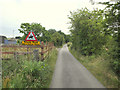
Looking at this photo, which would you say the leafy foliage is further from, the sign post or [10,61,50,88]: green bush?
[10,61,50,88]: green bush

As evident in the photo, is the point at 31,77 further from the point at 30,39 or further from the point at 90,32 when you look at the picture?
the point at 90,32

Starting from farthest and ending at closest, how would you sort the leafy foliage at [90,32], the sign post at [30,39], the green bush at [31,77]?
the leafy foliage at [90,32], the sign post at [30,39], the green bush at [31,77]

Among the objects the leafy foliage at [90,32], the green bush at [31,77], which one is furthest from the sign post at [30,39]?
the leafy foliage at [90,32]

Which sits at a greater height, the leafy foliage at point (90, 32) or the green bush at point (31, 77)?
the leafy foliage at point (90, 32)

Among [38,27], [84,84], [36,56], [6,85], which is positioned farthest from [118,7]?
[38,27]

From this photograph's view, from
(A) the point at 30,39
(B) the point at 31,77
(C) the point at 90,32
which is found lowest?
(B) the point at 31,77

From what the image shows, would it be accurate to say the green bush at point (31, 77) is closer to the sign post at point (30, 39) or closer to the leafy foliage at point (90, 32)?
the sign post at point (30, 39)

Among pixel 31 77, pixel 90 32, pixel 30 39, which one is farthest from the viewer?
pixel 90 32

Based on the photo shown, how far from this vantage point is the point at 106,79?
495cm

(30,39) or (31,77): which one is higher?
(30,39)

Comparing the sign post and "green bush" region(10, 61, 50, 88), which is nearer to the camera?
"green bush" region(10, 61, 50, 88)

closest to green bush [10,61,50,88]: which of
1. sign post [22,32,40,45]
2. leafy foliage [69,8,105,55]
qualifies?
sign post [22,32,40,45]

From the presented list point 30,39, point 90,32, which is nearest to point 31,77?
point 30,39

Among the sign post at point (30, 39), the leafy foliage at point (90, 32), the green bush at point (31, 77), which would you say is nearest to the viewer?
the green bush at point (31, 77)
